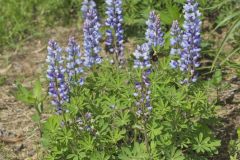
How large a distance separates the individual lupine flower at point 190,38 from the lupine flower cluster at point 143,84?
0.34 metres

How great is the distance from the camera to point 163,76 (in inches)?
137

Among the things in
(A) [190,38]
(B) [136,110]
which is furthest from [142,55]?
(B) [136,110]

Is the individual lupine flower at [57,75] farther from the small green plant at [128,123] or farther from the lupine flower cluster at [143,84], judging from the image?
the lupine flower cluster at [143,84]

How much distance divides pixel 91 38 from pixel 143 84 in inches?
27.4

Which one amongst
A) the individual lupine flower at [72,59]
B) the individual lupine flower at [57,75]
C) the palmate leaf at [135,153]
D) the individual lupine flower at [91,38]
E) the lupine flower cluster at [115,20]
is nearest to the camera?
the individual lupine flower at [57,75]

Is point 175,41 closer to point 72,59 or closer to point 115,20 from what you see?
point 115,20

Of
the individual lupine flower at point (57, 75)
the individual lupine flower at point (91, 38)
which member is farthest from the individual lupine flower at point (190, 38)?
the individual lupine flower at point (57, 75)

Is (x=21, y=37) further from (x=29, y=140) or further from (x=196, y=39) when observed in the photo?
(x=196, y=39)

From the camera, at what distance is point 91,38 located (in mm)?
3539

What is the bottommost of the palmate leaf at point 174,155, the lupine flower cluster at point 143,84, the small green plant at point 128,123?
the palmate leaf at point 174,155

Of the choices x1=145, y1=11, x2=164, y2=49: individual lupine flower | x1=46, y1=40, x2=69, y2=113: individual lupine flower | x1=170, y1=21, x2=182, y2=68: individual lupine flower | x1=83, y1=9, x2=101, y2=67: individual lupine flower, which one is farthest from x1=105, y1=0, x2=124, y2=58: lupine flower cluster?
x1=46, y1=40, x2=69, y2=113: individual lupine flower

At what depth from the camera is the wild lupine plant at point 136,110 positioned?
3217 mm

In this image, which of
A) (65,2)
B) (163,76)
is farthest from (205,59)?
(65,2)

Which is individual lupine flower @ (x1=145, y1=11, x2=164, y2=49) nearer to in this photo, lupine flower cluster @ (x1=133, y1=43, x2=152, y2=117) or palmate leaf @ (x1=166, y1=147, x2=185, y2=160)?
lupine flower cluster @ (x1=133, y1=43, x2=152, y2=117)
